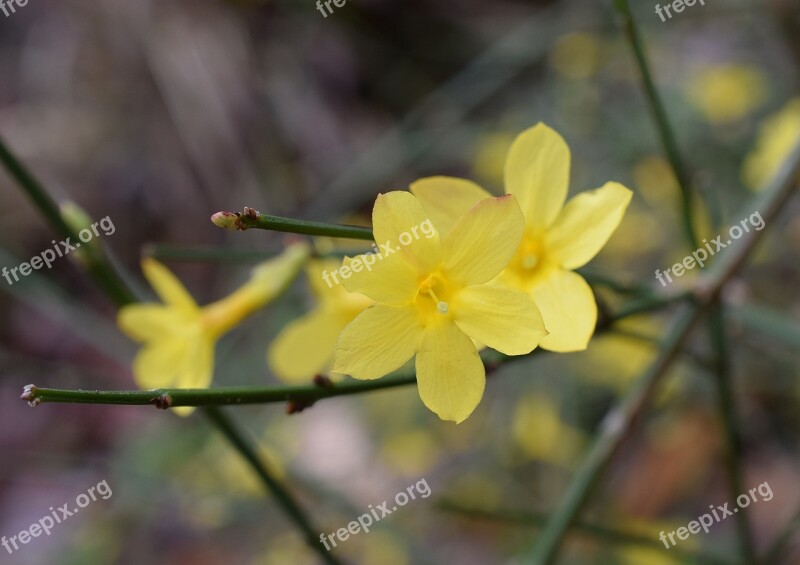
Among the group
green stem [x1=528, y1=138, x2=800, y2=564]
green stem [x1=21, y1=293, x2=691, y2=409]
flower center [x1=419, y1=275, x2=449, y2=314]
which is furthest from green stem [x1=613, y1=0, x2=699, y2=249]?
flower center [x1=419, y1=275, x2=449, y2=314]

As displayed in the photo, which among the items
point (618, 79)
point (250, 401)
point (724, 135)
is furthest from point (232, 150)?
point (250, 401)

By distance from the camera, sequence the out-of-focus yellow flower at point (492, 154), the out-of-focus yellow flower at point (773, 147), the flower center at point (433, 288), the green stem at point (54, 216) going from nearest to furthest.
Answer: the flower center at point (433, 288), the green stem at point (54, 216), the out-of-focus yellow flower at point (773, 147), the out-of-focus yellow flower at point (492, 154)

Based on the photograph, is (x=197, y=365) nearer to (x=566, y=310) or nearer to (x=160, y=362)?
(x=160, y=362)

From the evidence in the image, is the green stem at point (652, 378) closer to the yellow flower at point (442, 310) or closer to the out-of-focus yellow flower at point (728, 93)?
the yellow flower at point (442, 310)

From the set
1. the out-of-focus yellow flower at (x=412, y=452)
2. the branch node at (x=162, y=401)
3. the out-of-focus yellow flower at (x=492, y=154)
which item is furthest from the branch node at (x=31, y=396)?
the out-of-focus yellow flower at (x=492, y=154)

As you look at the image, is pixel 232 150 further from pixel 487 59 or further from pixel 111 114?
pixel 487 59

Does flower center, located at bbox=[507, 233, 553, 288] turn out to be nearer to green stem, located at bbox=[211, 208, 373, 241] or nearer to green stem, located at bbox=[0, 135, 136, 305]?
green stem, located at bbox=[211, 208, 373, 241]
